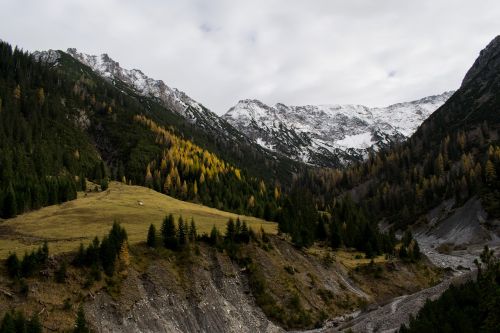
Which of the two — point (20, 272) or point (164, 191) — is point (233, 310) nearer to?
point (20, 272)

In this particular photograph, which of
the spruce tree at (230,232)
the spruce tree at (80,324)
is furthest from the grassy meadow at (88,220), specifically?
the spruce tree at (80,324)

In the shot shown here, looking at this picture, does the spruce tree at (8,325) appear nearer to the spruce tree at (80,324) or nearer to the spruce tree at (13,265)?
the spruce tree at (80,324)

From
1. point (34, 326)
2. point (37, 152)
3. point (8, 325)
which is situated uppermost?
point (37, 152)

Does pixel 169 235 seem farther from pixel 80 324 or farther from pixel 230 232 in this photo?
pixel 80 324

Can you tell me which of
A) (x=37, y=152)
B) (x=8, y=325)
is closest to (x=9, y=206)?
(x=37, y=152)

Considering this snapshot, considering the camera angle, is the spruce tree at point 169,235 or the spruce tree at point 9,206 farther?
the spruce tree at point 9,206

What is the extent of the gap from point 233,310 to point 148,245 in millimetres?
17091

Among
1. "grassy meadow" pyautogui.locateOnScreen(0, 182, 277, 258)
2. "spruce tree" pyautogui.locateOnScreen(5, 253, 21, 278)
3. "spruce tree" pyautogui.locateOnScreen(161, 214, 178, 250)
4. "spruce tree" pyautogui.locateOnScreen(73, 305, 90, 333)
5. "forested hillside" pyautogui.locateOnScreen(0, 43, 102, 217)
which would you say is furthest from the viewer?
"forested hillside" pyautogui.locateOnScreen(0, 43, 102, 217)

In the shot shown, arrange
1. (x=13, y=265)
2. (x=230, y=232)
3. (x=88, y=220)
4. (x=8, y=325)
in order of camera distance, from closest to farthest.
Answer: (x=8, y=325) → (x=13, y=265) → (x=230, y=232) → (x=88, y=220)

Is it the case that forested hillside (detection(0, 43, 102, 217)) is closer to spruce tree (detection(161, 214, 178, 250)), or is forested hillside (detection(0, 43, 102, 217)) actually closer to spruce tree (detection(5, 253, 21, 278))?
spruce tree (detection(161, 214, 178, 250))

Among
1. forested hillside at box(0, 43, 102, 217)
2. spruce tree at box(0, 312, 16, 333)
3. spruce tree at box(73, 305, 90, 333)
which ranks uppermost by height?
forested hillside at box(0, 43, 102, 217)

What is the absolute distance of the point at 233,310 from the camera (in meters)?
72.8

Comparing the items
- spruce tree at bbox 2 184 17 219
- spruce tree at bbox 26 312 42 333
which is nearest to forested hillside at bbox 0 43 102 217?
spruce tree at bbox 2 184 17 219

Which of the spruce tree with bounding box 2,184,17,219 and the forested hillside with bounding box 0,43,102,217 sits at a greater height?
the forested hillside with bounding box 0,43,102,217
